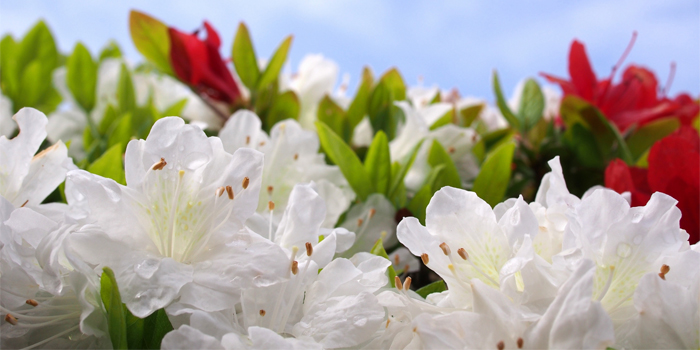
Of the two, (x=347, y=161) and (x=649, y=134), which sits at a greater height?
(x=649, y=134)

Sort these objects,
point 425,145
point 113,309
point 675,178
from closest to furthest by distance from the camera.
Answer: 1. point 113,309
2. point 675,178
3. point 425,145

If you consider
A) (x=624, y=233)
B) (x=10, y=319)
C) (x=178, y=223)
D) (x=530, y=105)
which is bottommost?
(x=10, y=319)

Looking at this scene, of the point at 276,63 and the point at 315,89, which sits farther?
the point at 315,89

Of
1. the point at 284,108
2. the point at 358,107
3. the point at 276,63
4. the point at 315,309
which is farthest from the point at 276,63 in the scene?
the point at 315,309

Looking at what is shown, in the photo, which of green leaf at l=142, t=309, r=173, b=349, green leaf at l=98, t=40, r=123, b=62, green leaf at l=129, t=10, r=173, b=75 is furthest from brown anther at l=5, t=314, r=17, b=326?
green leaf at l=98, t=40, r=123, b=62

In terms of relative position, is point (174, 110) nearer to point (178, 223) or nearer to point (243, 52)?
point (243, 52)

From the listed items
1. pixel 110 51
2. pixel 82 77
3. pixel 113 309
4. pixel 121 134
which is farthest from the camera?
pixel 110 51
